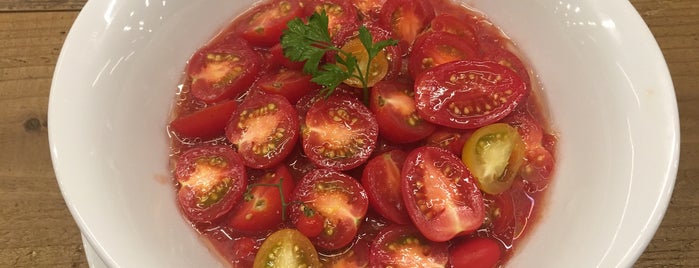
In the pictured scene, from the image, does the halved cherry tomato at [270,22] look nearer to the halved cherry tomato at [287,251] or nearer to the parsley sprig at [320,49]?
the parsley sprig at [320,49]

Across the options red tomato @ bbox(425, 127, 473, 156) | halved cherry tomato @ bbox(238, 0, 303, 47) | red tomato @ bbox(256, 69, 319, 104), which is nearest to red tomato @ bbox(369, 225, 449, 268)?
red tomato @ bbox(425, 127, 473, 156)

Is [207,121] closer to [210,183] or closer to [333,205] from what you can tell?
[210,183]

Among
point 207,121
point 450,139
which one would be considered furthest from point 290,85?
point 450,139

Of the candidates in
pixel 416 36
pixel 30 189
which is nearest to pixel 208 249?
pixel 30 189

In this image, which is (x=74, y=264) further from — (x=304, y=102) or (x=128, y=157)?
(x=304, y=102)

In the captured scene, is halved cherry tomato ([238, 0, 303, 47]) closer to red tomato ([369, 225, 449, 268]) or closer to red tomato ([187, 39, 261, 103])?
red tomato ([187, 39, 261, 103])

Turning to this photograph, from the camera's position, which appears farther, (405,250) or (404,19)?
(404,19)
